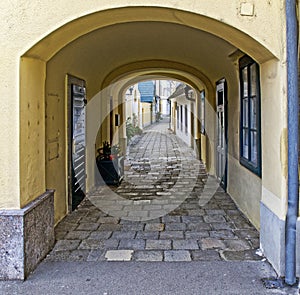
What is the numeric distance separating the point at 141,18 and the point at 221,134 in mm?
5240

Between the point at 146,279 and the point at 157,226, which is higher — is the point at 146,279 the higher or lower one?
the lower one

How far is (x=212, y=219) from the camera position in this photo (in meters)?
6.03

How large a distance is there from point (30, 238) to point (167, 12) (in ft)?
9.06

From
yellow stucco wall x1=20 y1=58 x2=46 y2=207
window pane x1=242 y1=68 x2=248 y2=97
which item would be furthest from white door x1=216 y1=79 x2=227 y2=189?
yellow stucco wall x1=20 y1=58 x2=46 y2=207

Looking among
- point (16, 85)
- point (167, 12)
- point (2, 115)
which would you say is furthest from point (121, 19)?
point (2, 115)

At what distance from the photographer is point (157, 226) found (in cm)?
569

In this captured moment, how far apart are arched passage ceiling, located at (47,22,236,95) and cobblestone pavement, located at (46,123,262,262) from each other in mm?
2414

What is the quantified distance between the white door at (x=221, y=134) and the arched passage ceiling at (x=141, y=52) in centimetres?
39

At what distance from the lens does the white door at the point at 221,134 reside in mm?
8203

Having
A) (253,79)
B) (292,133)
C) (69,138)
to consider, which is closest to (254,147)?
(253,79)

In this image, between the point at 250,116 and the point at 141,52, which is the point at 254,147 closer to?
the point at 250,116

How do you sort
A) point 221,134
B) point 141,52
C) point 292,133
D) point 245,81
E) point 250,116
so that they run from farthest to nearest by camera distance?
point 221,134, point 141,52, point 245,81, point 250,116, point 292,133

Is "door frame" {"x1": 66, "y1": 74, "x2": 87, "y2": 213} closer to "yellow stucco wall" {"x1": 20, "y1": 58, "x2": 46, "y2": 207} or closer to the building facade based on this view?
the building facade

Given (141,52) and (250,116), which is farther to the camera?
(141,52)
